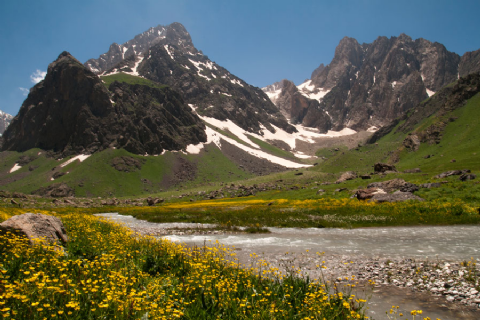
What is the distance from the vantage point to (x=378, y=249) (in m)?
18.8

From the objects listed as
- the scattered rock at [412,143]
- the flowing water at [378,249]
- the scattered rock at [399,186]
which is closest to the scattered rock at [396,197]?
the scattered rock at [399,186]

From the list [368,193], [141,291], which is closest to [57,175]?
[368,193]

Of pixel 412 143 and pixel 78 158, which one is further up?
pixel 412 143

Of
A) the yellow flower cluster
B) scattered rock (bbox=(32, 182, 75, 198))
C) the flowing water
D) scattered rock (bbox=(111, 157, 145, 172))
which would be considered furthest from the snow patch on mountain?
the yellow flower cluster

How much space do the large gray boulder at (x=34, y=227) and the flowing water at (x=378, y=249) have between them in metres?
11.6

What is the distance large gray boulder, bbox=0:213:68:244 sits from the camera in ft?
37.1

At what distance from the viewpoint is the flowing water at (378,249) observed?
10.1m

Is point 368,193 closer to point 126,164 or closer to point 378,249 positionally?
point 378,249

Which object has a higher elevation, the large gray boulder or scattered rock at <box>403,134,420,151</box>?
scattered rock at <box>403,134,420,151</box>

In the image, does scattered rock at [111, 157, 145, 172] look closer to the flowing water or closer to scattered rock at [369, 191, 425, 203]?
the flowing water

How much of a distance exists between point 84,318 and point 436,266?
1724 centimetres

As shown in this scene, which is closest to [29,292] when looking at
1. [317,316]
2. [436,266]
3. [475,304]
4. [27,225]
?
[317,316]

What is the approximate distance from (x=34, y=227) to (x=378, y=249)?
23144 millimetres

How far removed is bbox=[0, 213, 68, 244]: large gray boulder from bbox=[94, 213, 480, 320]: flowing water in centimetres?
1156
